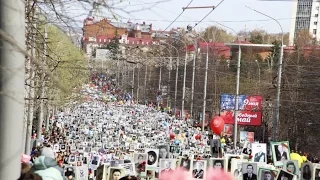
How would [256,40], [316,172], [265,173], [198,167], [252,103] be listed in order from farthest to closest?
[256,40]
[252,103]
[316,172]
[198,167]
[265,173]

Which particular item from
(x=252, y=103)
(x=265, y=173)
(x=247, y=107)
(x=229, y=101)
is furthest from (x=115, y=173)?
(x=229, y=101)

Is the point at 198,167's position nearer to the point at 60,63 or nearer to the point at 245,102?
the point at 60,63

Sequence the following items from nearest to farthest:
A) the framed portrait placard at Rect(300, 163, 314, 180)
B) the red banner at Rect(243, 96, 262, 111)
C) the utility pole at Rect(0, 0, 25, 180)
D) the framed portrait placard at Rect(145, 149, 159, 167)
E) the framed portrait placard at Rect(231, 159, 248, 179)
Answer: the utility pole at Rect(0, 0, 25, 180)
the framed portrait placard at Rect(300, 163, 314, 180)
the framed portrait placard at Rect(231, 159, 248, 179)
the framed portrait placard at Rect(145, 149, 159, 167)
the red banner at Rect(243, 96, 262, 111)

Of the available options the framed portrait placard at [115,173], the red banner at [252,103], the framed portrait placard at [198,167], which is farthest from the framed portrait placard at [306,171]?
the red banner at [252,103]

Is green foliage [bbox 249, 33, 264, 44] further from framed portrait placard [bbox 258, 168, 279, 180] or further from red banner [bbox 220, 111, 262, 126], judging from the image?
framed portrait placard [bbox 258, 168, 279, 180]

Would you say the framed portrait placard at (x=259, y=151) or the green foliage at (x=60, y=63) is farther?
the framed portrait placard at (x=259, y=151)

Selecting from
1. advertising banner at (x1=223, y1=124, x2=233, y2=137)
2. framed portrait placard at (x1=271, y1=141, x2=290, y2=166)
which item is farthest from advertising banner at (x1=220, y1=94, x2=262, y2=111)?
framed portrait placard at (x1=271, y1=141, x2=290, y2=166)

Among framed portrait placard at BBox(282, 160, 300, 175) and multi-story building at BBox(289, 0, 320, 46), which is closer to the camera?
framed portrait placard at BBox(282, 160, 300, 175)

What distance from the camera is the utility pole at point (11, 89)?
11.0ft

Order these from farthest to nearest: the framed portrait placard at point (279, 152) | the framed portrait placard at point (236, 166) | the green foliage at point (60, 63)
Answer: the framed portrait placard at point (279, 152) < the framed portrait placard at point (236, 166) < the green foliage at point (60, 63)

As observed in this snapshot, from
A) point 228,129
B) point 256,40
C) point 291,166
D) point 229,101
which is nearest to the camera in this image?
point 291,166

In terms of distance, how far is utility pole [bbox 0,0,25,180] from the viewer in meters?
3.35

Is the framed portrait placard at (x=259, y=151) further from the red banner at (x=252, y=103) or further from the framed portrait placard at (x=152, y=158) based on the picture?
the red banner at (x=252, y=103)

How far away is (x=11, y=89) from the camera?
3406mm
